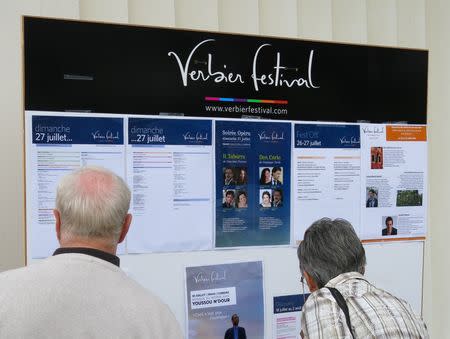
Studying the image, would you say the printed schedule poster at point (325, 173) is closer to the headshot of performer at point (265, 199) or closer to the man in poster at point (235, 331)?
the headshot of performer at point (265, 199)

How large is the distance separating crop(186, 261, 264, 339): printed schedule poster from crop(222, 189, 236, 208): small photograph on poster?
27 cm

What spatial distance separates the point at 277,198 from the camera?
286 centimetres

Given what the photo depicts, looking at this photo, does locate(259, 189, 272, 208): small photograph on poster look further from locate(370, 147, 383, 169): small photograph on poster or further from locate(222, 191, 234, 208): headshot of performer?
locate(370, 147, 383, 169): small photograph on poster

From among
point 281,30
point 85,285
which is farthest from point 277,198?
point 85,285

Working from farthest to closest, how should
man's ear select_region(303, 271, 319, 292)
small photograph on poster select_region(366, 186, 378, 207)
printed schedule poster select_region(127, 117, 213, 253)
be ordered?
small photograph on poster select_region(366, 186, 378, 207) → printed schedule poster select_region(127, 117, 213, 253) → man's ear select_region(303, 271, 319, 292)

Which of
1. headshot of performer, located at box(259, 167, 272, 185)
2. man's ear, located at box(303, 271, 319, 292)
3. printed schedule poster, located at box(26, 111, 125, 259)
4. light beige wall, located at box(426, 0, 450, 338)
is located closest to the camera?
man's ear, located at box(303, 271, 319, 292)

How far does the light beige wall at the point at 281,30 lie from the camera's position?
9.41 feet

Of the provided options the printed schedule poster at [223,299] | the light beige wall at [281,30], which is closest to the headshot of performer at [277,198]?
the printed schedule poster at [223,299]

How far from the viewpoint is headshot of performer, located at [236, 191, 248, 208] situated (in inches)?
110

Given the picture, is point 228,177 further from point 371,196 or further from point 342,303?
point 342,303

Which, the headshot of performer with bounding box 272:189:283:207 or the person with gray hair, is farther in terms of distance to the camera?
the headshot of performer with bounding box 272:189:283:207

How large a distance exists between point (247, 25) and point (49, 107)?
4.43 ft

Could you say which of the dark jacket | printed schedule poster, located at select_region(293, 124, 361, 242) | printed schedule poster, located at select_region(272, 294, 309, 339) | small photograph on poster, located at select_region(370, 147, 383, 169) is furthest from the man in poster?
small photograph on poster, located at select_region(370, 147, 383, 169)

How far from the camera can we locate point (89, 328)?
142cm
